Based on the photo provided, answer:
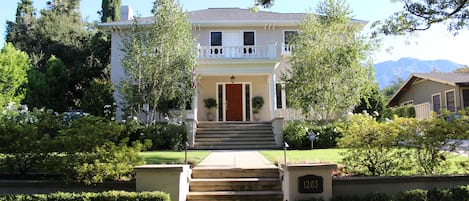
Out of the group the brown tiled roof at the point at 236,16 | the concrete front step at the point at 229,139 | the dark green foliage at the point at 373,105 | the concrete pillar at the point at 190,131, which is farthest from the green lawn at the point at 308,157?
the brown tiled roof at the point at 236,16

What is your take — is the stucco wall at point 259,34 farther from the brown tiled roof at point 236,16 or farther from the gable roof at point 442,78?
the gable roof at point 442,78

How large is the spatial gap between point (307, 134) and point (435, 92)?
1531 cm

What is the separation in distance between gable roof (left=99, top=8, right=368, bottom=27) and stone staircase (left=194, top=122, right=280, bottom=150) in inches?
251

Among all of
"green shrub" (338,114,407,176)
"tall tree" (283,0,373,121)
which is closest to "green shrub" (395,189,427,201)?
"green shrub" (338,114,407,176)

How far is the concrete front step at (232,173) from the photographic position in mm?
8344

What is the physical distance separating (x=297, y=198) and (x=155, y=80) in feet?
38.2

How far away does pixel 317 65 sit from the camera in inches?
675

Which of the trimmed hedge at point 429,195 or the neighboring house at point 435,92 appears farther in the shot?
the neighboring house at point 435,92

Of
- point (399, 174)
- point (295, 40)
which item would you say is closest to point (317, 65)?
point (295, 40)

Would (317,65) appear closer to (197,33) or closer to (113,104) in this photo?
(197,33)

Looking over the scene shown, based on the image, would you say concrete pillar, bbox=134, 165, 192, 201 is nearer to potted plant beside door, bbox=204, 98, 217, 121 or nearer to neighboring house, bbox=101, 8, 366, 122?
neighboring house, bbox=101, 8, 366, 122

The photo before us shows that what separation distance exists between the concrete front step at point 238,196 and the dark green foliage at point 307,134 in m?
7.90

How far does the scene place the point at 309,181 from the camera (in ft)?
23.4

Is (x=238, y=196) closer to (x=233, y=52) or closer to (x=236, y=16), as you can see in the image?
(x=233, y=52)
